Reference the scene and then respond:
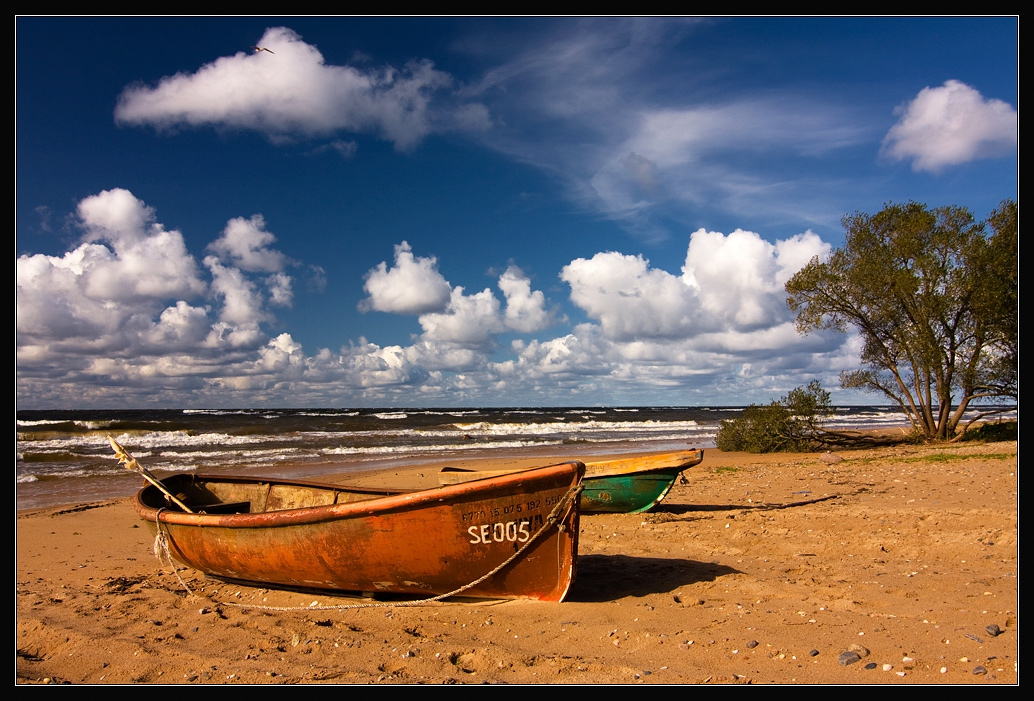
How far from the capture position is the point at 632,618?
5148 millimetres

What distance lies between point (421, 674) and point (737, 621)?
2612mm

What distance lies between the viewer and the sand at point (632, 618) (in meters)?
4.20

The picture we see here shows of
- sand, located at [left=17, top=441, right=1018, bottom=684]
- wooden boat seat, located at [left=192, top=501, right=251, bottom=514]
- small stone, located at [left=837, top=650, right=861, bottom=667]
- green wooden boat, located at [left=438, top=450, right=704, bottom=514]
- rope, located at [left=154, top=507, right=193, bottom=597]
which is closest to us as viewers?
small stone, located at [left=837, top=650, right=861, bottom=667]

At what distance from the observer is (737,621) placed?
16.3 feet

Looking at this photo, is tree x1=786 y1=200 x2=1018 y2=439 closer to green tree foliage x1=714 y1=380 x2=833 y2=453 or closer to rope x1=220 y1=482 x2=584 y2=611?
green tree foliage x1=714 y1=380 x2=833 y2=453

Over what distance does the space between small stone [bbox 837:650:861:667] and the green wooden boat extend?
5725 mm

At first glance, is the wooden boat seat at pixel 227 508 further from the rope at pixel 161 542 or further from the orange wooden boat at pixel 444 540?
the orange wooden boat at pixel 444 540

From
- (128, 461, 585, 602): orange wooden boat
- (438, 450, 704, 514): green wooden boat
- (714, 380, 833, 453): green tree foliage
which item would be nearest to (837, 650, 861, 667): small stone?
→ (128, 461, 585, 602): orange wooden boat

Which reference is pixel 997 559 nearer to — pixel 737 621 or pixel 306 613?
pixel 737 621

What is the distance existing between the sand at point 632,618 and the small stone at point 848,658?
0.07 feet

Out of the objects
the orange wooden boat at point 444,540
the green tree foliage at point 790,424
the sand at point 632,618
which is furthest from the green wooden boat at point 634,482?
the green tree foliage at point 790,424

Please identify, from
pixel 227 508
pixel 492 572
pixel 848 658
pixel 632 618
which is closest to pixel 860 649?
pixel 848 658

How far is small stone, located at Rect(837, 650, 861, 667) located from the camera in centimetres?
404

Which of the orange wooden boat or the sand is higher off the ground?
the orange wooden boat
